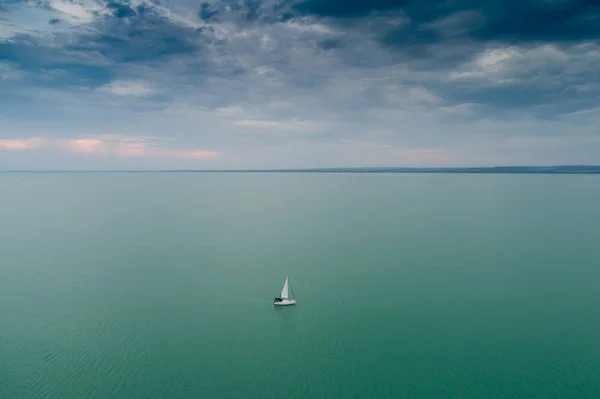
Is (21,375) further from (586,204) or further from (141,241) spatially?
(586,204)

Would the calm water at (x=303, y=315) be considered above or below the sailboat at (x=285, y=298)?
below

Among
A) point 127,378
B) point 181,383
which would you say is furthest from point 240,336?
point 127,378

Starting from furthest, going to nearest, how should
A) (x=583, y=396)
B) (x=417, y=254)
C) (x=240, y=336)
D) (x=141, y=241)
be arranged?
(x=141, y=241) → (x=417, y=254) → (x=240, y=336) → (x=583, y=396)

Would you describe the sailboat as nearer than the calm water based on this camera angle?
No

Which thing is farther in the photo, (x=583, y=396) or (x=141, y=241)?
(x=141, y=241)

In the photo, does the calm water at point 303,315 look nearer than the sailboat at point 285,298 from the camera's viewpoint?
Yes

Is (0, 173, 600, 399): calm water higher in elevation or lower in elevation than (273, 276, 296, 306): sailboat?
lower

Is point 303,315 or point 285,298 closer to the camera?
point 303,315

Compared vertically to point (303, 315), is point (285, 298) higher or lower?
higher
